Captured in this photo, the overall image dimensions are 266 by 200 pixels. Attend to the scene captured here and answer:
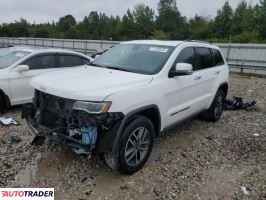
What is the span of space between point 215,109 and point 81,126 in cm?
379

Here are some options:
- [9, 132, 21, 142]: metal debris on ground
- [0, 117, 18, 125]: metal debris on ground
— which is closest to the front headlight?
[9, 132, 21, 142]: metal debris on ground

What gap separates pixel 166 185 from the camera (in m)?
3.72

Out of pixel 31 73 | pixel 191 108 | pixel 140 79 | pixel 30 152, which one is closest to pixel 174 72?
pixel 140 79

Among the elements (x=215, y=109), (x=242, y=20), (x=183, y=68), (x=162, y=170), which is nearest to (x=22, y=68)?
(x=183, y=68)

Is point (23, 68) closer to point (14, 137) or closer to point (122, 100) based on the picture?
point (14, 137)

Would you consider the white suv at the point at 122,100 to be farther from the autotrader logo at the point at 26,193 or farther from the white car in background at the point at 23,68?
the white car in background at the point at 23,68

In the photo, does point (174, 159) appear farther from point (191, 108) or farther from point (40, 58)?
point (40, 58)

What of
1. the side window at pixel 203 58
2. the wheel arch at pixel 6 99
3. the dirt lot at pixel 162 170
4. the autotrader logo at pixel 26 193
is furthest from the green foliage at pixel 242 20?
the autotrader logo at pixel 26 193

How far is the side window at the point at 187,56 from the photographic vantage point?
466cm

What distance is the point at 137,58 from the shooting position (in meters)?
4.60

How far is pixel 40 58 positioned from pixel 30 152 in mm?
3051

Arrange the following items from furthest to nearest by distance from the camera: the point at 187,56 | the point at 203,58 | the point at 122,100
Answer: the point at 203,58
the point at 187,56
the point at 122,100

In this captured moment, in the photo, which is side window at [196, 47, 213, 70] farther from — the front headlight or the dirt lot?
the front headlight

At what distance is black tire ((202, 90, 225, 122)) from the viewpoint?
20.1 feet
